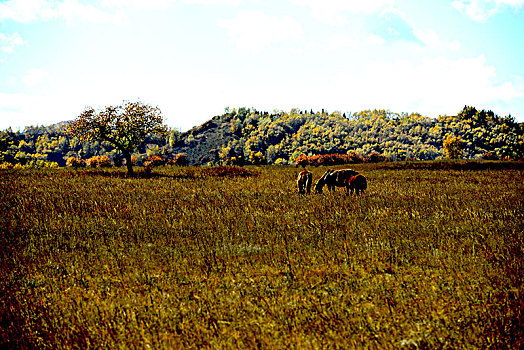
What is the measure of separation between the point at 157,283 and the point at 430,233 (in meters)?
6.89

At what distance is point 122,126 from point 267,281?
3320 centimetres

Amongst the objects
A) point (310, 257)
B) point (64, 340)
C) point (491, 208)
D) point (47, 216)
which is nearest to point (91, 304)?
point (64, 340)

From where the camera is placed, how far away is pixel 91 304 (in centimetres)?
505

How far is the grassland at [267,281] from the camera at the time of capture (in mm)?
4234

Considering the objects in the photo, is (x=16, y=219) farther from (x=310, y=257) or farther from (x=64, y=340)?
(x=310, y=257)

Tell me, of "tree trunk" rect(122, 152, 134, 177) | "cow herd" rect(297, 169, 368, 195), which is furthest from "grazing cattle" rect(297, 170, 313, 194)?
"tree trunk" rect(122, 152, 134, 177)

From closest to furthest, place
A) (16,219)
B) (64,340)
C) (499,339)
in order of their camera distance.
Answer: (499,339) → (64,340) → (16,219)

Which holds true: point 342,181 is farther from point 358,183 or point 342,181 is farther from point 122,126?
point 122,126

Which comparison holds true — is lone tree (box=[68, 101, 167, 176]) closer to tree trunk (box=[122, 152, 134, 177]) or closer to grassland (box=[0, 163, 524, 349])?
tree trunk (box=[122, 152, 134, 177])

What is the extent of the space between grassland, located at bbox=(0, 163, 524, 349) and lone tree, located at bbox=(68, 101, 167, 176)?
81.5ft

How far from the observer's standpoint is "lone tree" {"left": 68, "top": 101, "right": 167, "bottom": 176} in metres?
33.4

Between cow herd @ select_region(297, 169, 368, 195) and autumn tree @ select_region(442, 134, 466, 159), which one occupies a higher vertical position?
autumn tree @ select_region(442, 134, 466, 159)

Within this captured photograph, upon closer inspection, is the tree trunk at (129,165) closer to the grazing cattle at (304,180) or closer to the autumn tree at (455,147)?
the grazing cattle at (304,180)

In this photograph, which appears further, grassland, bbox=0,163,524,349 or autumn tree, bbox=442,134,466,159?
autumn tree, bbox=442,134,466,159
